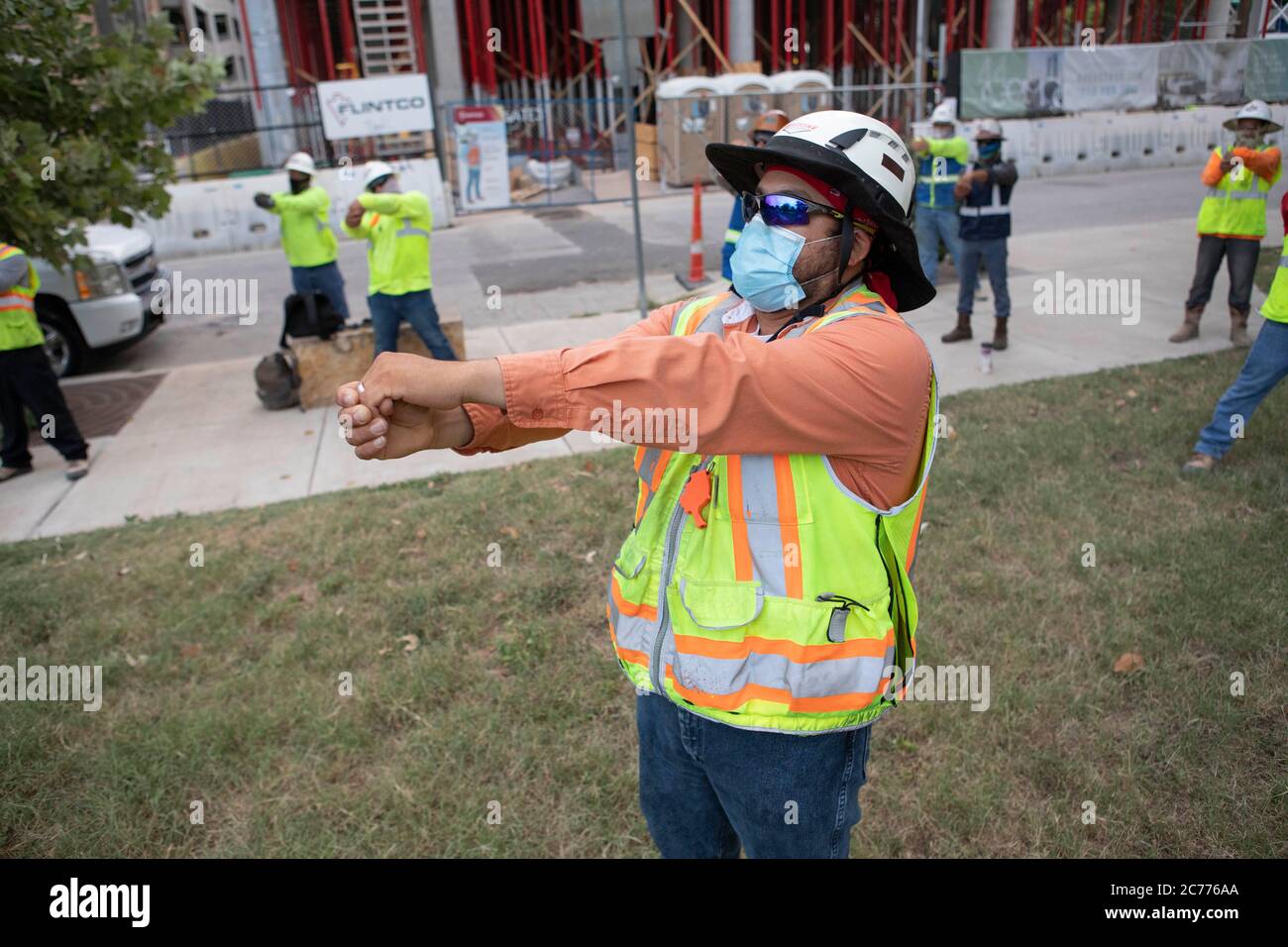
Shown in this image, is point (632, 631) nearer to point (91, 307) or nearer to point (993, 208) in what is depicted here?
point (993, 208)

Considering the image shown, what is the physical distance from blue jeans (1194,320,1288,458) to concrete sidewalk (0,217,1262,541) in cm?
33

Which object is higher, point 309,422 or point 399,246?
point 399,246

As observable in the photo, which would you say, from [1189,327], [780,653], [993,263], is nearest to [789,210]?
[780,653]

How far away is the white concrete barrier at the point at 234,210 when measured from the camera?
17781mm

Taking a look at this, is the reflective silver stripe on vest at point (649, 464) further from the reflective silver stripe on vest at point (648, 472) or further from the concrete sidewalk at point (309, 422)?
the concrete sidewalk at point (309, 422)

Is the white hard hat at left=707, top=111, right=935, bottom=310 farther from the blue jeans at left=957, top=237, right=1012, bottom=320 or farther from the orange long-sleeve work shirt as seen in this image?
the blue jeans at left=957, top=237, right=1012, bottom=320

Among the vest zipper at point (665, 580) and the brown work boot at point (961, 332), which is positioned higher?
Answer: the vest zipper at point (665, 580)

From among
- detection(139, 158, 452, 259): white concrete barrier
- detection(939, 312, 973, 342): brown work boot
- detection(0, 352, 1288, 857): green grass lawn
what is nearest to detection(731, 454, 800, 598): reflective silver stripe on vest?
detection(0, 352, 1288, 857): green grass lawn

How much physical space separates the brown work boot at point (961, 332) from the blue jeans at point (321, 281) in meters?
6.06

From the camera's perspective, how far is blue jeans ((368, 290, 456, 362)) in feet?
26.7

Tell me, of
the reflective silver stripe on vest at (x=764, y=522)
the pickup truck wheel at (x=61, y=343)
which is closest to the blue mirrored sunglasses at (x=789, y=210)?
the reflective silver stripe on vest at (x=764, y=522)

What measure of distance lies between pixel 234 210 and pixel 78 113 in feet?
37.3

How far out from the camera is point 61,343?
9.91 m
